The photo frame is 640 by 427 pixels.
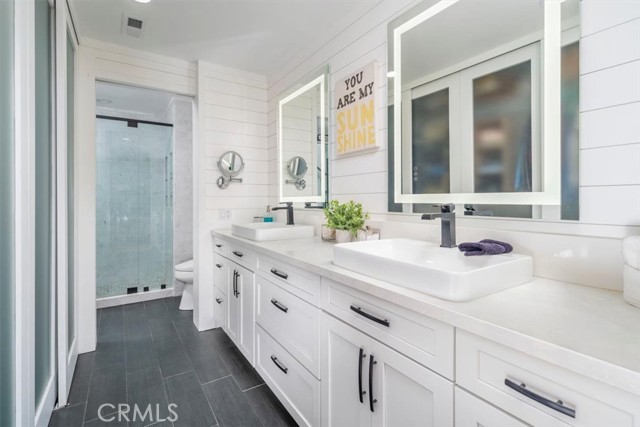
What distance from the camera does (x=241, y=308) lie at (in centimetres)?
211

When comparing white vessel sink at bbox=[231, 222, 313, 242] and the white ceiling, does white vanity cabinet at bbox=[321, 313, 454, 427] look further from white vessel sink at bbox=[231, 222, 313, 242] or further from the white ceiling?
the white ceiling

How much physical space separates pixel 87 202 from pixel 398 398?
2539 millimetres

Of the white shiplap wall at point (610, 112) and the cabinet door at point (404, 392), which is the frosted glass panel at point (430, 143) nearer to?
the white shiplap wall at point (610, 112)

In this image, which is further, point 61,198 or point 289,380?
point 61,198

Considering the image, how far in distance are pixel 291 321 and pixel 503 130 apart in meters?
1.24

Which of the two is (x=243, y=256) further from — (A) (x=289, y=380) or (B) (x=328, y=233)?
(A) (x=289, y=380)

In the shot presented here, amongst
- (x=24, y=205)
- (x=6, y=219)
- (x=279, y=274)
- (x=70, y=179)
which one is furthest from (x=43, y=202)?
(x=279, y=274)

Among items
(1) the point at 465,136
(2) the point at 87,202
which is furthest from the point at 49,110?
(1) the point at 465,136

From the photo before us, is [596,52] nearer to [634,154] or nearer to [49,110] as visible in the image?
[634,154]

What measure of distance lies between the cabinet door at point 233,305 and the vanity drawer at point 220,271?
110 millimetres

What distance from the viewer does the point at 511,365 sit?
0.67 m

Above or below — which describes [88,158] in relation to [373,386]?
above

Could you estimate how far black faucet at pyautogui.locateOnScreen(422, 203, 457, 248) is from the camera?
4.16 ft

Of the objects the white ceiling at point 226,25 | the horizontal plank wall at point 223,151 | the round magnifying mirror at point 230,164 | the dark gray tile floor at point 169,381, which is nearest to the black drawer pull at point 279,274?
the dark gray tile floor at point 169,381
